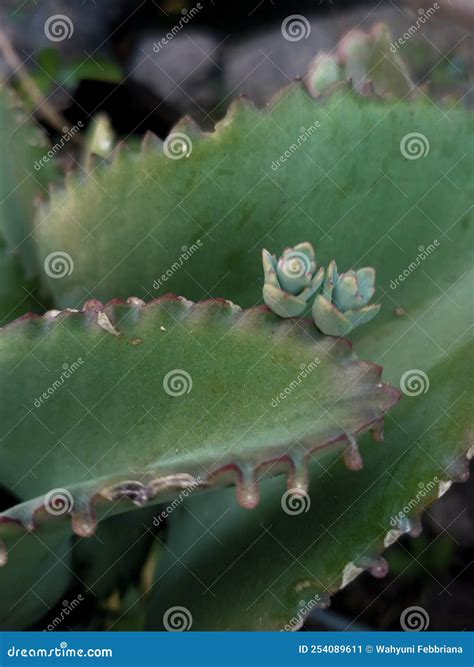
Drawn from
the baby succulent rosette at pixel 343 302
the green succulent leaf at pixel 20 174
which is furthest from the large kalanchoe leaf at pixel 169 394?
the green succulent leaf at pixel 20 174

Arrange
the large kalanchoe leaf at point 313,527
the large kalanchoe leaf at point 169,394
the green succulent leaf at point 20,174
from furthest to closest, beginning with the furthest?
1. the green succulent leaf at point 20,174
2. the large kalanchoe leaf at point 313,527
3. the large kalanchoe leaf at point 169,394

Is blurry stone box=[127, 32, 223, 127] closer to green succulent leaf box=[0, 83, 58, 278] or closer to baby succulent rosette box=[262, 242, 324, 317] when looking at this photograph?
green succulent leaf box=[0, 83, 58, 278]

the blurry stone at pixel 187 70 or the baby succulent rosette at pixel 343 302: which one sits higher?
the blurry stone at pixel 187 70

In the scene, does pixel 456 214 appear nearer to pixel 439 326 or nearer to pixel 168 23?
pixel 439 326

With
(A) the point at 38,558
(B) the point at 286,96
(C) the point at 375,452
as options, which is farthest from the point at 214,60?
(A) the point at 38,558

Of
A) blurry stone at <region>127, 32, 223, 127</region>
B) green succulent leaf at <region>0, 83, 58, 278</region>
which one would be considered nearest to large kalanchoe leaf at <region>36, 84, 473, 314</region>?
green succulent leaf at <region>0, 83, 58, 278</region>

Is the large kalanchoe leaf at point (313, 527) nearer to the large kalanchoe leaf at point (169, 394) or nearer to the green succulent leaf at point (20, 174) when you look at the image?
the large kalanchoe leaf at point (169, 394)

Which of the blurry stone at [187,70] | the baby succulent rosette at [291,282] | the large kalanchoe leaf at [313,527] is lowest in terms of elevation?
the large kalanchoe leaf at [313,527]

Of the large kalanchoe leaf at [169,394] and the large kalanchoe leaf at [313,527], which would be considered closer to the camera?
the large kalanchoe leaf at [169,394]
